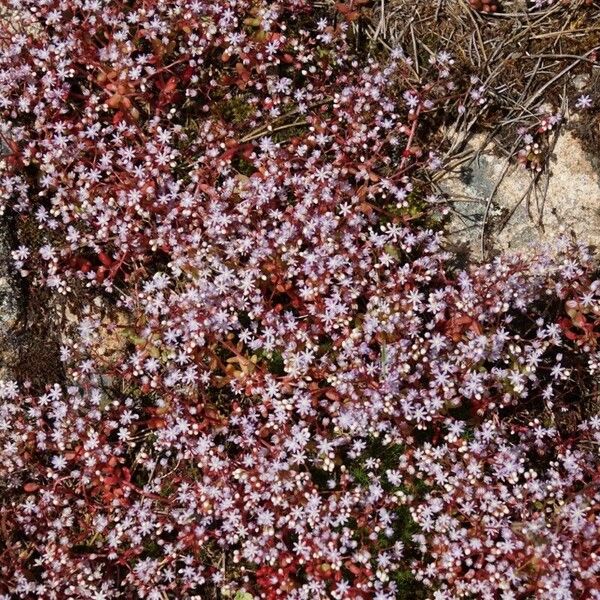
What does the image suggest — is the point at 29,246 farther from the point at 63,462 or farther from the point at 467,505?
the point at 467,505

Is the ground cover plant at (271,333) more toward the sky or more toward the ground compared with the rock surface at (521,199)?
more toward the ground

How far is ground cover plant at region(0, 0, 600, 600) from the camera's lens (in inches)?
201

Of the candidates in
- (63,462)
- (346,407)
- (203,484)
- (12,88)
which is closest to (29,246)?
(12,88)

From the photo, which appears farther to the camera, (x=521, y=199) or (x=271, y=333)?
(x=521, y=199)

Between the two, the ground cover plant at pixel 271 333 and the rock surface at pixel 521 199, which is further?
the rock surface at pixel 521 199

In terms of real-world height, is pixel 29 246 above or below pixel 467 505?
above

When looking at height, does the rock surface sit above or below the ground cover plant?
above

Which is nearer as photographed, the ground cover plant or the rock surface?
the ground cover plant

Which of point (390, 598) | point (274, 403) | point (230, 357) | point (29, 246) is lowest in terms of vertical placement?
point (390, 598)

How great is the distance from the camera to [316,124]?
17.8 ft

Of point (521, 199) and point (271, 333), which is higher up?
point (521, 199)

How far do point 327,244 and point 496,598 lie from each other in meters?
2.80

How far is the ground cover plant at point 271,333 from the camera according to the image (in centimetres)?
510

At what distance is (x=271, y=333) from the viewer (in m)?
5.21
